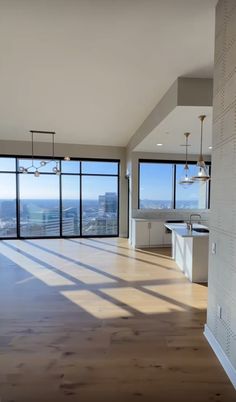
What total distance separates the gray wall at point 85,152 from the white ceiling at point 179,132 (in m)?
1.44

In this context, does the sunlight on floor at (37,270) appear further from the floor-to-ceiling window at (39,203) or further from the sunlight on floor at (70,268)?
the floor-to-ceiling window at (39,203)

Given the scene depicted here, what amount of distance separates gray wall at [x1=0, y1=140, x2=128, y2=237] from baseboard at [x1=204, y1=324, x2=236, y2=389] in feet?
20.2

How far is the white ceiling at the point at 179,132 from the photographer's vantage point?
3.85m

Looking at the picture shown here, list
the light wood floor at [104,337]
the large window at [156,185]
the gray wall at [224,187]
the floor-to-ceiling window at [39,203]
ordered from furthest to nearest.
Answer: the floor-to-ceiling window at [39,203] < the large window at [156,185] < the gray wall at [224,187] < the light wood floor at [104,337]

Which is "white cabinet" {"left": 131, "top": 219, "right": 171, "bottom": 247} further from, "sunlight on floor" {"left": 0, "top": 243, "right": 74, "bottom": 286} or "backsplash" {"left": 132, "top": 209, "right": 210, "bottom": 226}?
"sunlight on floor" {"left": 0, "top": 243, "right": 74, "bottom": 286}

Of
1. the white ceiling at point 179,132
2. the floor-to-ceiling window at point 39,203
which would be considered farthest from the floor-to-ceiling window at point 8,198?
the white ceiling at point 179,132

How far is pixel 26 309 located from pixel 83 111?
3.89m

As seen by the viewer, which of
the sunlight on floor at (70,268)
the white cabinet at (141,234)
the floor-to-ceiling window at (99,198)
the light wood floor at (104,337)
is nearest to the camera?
the light wood floor at (104,337)

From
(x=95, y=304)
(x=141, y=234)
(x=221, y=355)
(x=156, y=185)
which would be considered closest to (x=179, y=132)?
(x=156, y=185)

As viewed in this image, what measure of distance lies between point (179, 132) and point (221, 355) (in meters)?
4.13

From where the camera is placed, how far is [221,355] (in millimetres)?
2223

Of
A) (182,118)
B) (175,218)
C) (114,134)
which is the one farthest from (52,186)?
(182,118)

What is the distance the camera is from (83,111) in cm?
516

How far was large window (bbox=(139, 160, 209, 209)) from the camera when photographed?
25.9 ft
